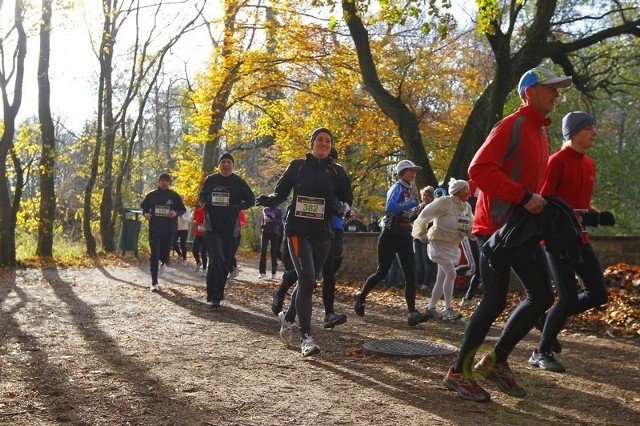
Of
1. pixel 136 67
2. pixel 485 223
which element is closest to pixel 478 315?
pixel 485 223

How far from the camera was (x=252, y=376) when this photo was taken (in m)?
5.72

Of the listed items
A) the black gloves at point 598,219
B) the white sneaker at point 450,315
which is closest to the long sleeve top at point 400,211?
the white sneaker at point 450,315

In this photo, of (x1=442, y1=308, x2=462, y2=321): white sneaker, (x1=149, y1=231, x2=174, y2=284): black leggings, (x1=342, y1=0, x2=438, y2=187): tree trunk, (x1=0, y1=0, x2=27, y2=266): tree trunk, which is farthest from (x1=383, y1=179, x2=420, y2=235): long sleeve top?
(x1=0, y1=0, x2=27, y2=266): tree trunk

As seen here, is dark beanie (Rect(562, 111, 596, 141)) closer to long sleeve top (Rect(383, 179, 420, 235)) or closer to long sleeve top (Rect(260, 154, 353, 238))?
long sleeve top (Rect(260, 154, 353, 238))

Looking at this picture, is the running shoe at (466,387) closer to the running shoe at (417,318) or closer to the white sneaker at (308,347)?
the white sneaker at (308,347)

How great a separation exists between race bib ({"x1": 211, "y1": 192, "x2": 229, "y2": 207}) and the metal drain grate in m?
3.65

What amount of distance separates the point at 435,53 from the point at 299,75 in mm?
4439

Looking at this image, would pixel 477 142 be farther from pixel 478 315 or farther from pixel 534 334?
pixel 478 315

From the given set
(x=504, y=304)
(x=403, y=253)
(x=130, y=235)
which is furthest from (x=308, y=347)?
(x=130, y=235)

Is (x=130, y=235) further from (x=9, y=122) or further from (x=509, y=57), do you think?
(x=509, y=57)

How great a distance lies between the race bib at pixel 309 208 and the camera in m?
6.89

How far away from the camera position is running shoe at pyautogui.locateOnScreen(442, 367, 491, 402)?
192 inches

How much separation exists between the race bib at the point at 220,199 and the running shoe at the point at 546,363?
17.3 feet

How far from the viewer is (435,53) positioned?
2394cm
